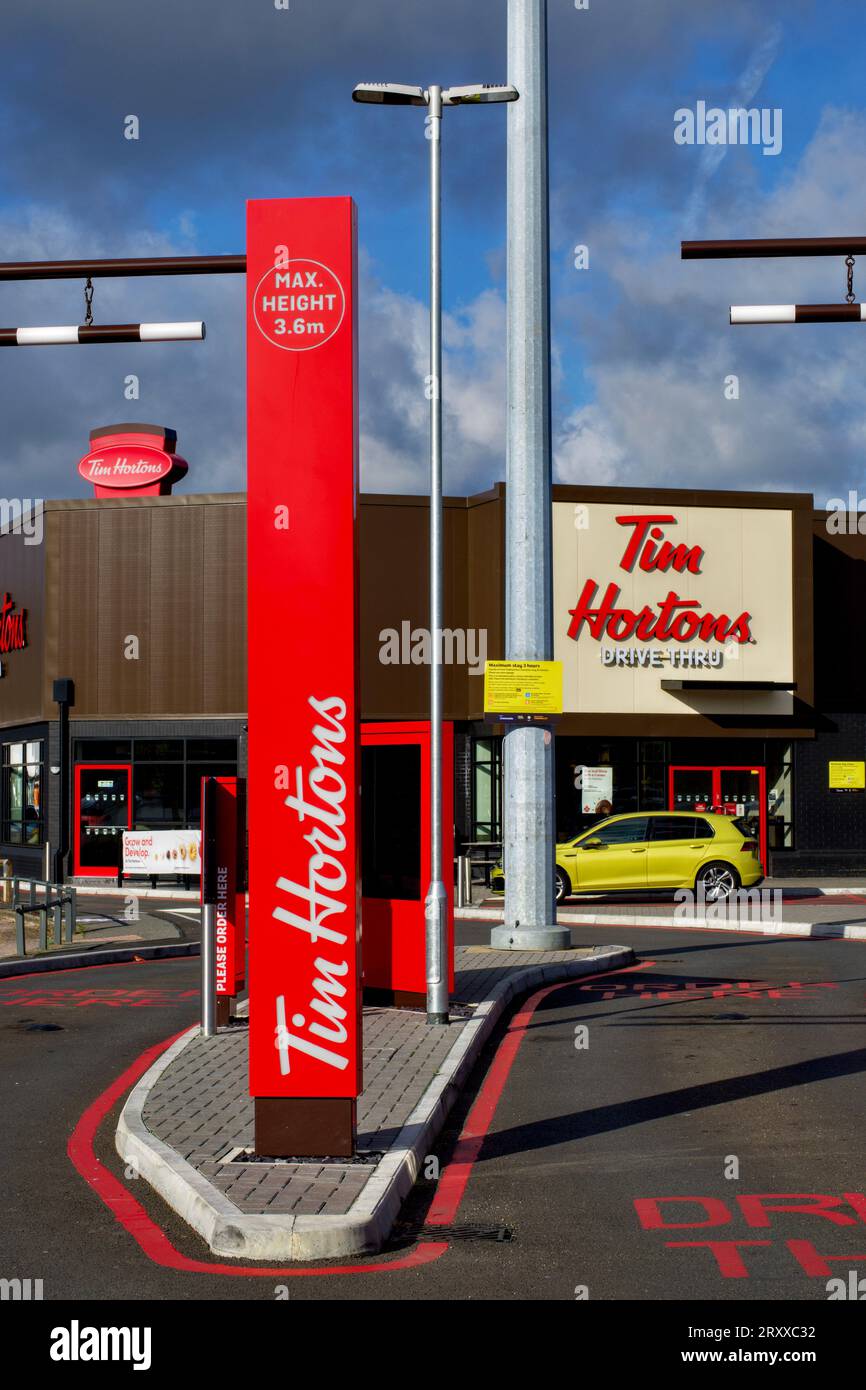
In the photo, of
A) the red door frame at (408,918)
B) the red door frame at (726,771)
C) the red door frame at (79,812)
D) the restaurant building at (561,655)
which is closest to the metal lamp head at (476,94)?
the red door frame at (408,918)

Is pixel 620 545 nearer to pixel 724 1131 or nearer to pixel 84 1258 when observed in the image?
pixel 724 1131

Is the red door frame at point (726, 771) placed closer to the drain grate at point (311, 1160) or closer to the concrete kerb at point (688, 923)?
the concrete kerb at point (688, 923)

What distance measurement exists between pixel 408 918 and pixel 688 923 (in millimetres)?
11603

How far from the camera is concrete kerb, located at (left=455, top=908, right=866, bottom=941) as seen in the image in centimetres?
2233

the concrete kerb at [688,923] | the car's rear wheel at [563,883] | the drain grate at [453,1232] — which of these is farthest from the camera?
the car's rear wheel at [563,883]

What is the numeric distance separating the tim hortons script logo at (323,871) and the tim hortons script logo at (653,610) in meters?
26.1

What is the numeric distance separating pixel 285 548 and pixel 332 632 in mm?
493

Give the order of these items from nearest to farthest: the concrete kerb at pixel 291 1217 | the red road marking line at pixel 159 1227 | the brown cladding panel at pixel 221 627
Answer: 1. the red road marking line at pixel 159 1227
2. the concrete kerb at pixel 291 1217
3. the brown cladding panel at pixel 221 627

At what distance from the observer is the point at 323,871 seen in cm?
788

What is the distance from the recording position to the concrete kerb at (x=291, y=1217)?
6660 mm

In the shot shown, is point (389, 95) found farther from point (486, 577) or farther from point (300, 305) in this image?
point (486, 577)

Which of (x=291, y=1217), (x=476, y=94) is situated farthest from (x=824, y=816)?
(x=291, y=1217)

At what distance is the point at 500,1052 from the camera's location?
1223 centimetres

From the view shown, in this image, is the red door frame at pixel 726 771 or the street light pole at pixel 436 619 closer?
the street light pole at pixel 436 619
